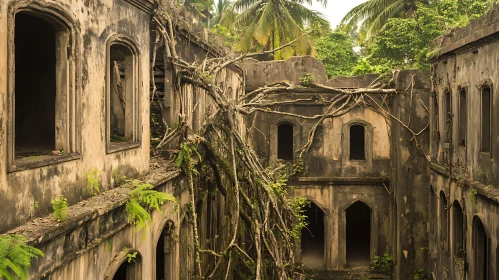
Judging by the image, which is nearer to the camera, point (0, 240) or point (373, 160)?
point (0, 240)

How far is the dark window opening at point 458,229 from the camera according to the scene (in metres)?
12.2

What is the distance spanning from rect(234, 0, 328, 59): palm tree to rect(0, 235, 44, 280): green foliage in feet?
63.2

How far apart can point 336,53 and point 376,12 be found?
4.25 metres

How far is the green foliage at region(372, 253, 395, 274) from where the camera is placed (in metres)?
17.1

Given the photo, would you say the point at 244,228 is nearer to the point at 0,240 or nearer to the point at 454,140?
the point at 454,140

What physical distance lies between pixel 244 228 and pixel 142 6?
4971mm

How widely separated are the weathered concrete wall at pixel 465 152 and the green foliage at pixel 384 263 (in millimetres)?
2017

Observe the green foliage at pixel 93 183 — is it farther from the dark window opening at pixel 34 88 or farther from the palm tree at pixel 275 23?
the palm tree at pixel 275 23

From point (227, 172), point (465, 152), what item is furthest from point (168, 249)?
point (465, 152)

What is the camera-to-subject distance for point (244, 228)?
10.5m

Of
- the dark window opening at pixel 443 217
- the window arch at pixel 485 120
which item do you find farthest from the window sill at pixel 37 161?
the dark window opening at pixel 443 217

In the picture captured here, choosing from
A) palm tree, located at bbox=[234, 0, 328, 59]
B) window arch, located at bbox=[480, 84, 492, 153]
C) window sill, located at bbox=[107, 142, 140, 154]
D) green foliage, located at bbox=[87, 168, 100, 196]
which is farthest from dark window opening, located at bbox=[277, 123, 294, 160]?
green foliage, located at bbox=[87, 168, 100, 196]

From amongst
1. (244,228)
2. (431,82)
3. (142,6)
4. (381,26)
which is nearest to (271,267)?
(244,228)

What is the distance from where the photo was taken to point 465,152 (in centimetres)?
1162
